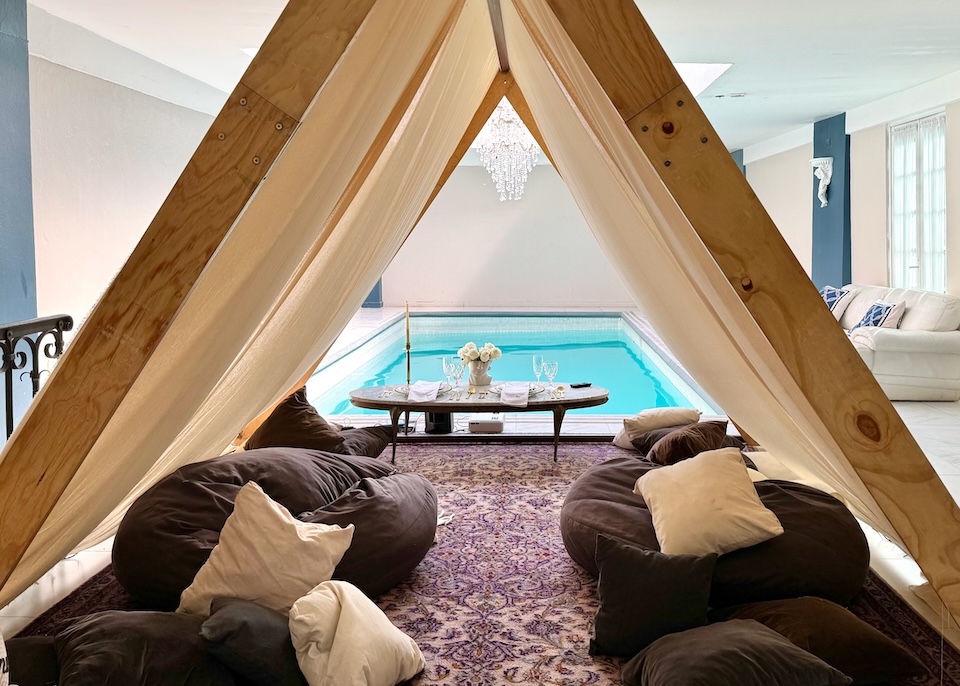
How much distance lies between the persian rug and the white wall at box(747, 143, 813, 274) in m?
8.15

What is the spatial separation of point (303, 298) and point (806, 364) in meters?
2.13

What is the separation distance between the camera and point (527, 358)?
1113 cm

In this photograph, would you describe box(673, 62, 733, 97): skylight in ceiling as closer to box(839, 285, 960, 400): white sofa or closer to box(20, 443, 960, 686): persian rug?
box(839, 285, 960, 400): white sofa

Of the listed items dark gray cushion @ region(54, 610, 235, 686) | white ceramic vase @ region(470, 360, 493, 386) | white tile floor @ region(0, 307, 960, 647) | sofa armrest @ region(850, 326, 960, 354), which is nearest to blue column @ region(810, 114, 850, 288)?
sofa armrest @ region(850, 326, 960, 354)

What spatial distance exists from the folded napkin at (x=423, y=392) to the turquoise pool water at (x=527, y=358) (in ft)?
6.55

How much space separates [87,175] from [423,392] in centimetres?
272

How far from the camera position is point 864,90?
7945 millimetres

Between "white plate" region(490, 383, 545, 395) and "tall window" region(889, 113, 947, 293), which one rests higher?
"tall window" region(889, 113, 947, 293)

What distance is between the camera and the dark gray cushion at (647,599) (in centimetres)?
243

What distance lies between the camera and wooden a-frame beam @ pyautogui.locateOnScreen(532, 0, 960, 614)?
5.22 ft

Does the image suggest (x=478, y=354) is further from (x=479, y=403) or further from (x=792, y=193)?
(x=792, y=193)

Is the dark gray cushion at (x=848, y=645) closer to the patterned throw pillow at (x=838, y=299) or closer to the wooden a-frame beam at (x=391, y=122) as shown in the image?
the wooden a-frame beam at (x=391, y=122)

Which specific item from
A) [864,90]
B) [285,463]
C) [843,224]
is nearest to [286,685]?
[285,463]

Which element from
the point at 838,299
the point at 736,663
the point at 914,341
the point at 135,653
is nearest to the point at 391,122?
the point at 135,653
